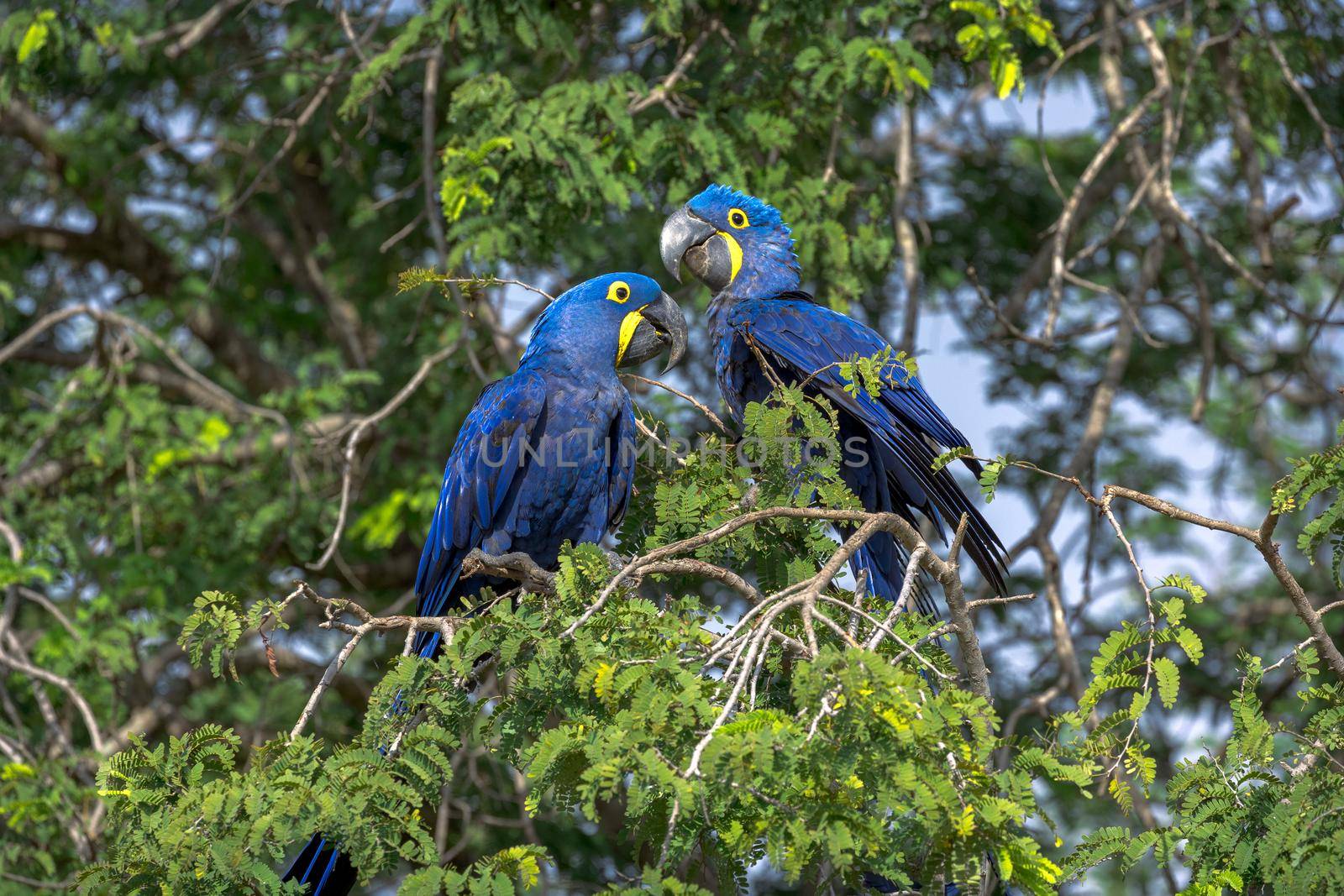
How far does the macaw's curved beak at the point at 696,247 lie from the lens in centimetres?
446

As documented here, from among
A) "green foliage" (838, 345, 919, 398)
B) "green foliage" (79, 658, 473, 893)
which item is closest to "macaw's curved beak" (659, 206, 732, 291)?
"green foliage" (838, 345, 919, 398)

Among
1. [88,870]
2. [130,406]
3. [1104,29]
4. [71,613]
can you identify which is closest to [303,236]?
[130,406]

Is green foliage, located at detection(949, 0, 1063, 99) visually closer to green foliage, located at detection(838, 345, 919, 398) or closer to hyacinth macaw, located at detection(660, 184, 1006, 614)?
hyacinth macaw, located at detection(660, 184, 1006, 614)

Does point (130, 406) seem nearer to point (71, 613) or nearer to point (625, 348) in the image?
point (71, 613)

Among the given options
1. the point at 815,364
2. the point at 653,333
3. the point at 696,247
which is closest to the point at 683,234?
the point at 696,247

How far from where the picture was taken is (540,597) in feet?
10.1

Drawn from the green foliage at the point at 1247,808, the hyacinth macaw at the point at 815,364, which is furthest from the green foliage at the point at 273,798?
the hyacinth macaw at the point at 815,364

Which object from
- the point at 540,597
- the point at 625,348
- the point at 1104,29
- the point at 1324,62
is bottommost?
the point at 540,597

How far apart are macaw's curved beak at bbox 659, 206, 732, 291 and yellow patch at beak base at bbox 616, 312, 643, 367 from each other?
18.6 inches

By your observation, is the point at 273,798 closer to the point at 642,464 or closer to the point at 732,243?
the point at 642,464

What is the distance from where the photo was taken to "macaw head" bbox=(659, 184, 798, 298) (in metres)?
4.46

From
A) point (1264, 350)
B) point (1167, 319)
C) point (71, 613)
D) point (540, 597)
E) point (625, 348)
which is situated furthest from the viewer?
point (1167, 319)

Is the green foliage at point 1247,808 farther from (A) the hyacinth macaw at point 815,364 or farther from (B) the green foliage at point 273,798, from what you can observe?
(B) the green foliage at point 273,798

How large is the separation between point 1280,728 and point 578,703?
1.34 meters
